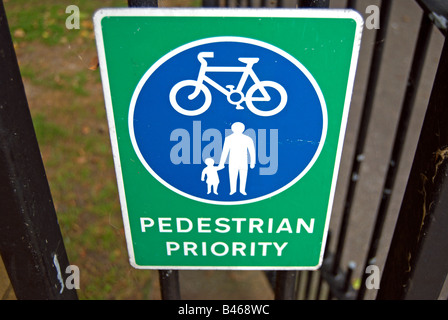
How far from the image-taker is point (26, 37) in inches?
205

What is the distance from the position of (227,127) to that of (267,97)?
0.12 m

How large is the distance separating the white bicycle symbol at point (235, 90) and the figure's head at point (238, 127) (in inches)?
1.7

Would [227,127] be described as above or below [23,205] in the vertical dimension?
above

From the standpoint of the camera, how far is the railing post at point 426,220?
3.91ft

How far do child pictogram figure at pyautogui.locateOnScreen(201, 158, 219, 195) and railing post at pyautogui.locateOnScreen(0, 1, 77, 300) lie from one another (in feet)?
1.51

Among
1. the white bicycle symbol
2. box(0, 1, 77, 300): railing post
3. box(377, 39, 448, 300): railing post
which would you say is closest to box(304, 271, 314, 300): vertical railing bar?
box(377, 39, 448, 300): railing post

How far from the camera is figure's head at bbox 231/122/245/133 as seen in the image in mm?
1142

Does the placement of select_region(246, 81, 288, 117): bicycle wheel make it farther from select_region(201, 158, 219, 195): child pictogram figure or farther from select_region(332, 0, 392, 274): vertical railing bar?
select_region(332, 0, 392, 274): vertical railing bar

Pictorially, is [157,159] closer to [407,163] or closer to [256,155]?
[256,155]

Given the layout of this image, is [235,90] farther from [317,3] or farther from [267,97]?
[317,3]

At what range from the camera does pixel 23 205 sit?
127 cm

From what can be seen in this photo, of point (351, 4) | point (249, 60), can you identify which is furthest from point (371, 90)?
point (249, 60)

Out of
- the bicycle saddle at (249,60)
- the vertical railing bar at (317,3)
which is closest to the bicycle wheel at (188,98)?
the bicycle saddle at (249,60)
